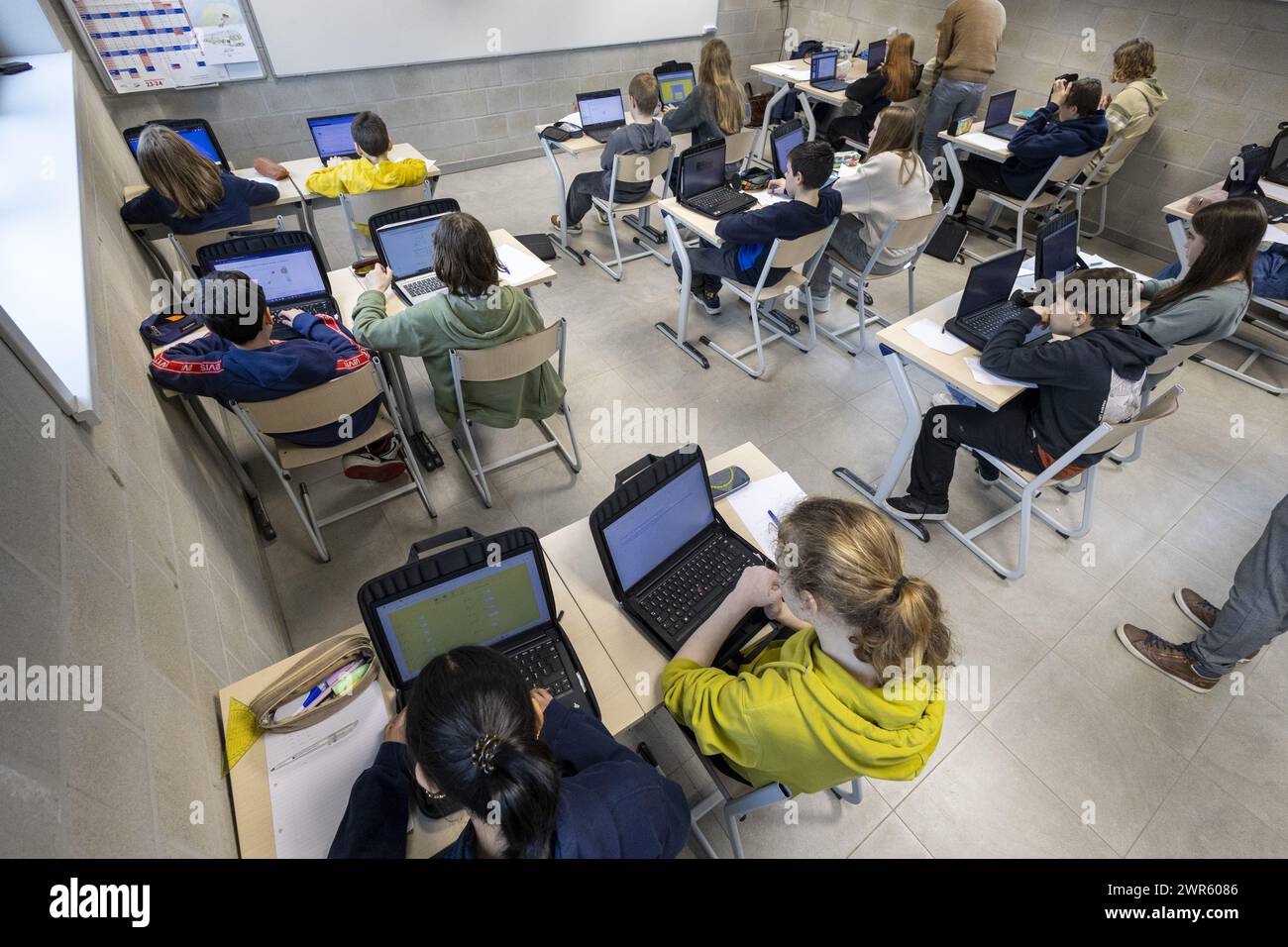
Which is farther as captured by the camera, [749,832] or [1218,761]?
[1218,761]

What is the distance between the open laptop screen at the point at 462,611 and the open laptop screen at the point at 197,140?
142 inches

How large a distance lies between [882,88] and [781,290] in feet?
10.9

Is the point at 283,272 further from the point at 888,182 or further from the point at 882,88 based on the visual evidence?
the point at 882,88

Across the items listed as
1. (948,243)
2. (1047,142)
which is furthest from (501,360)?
(1047,142)

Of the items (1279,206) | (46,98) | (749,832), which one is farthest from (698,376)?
(1279,206)

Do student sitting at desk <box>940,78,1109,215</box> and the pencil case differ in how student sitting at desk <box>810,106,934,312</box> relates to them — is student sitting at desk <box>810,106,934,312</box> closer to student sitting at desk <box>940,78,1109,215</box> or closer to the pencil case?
student sitting at desk <box>940,78,1109,215</box>

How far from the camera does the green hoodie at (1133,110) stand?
405cm

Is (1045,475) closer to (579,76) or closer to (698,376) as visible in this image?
(698,376)

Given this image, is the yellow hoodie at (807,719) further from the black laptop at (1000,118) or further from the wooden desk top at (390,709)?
the black laptop at (1000,118)

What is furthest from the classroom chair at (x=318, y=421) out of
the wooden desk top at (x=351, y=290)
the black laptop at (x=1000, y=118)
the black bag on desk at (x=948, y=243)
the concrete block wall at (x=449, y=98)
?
the black laptop at (x=1000, y=118)

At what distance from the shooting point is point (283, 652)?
2062 millimetres

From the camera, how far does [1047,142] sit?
3.95 m
